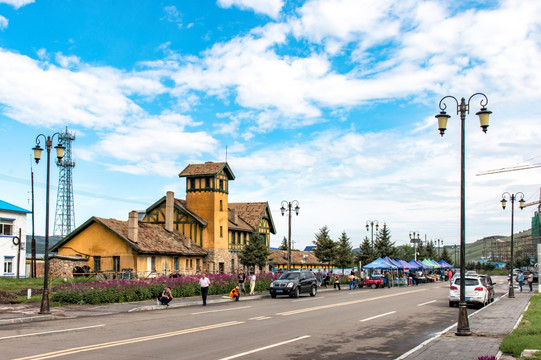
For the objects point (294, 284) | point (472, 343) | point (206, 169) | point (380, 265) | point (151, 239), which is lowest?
point (380, 265)

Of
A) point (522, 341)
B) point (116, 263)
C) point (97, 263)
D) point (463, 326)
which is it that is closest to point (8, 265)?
point (97, 263)

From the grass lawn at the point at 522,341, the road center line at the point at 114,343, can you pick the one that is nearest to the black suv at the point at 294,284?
the road center line at the point at 114,343

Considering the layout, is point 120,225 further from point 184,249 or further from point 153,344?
point 153,344

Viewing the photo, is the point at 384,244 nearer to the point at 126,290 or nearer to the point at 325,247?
the point at 325,247

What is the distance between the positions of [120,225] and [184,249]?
283 inches

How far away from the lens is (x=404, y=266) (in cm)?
5588

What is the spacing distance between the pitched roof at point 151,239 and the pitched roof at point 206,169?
6.64 metres

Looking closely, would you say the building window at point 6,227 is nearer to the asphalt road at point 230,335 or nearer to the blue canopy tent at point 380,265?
the blue canopy tent at point 380,265

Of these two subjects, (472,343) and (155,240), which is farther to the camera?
(155,240)

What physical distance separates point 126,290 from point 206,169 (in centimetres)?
2899

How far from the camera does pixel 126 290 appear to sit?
27234 millimetres

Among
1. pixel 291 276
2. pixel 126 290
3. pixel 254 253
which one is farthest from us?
pixel 254 253

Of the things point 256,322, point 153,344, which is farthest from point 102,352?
point 256,322

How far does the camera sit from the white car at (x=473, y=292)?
2495cm
